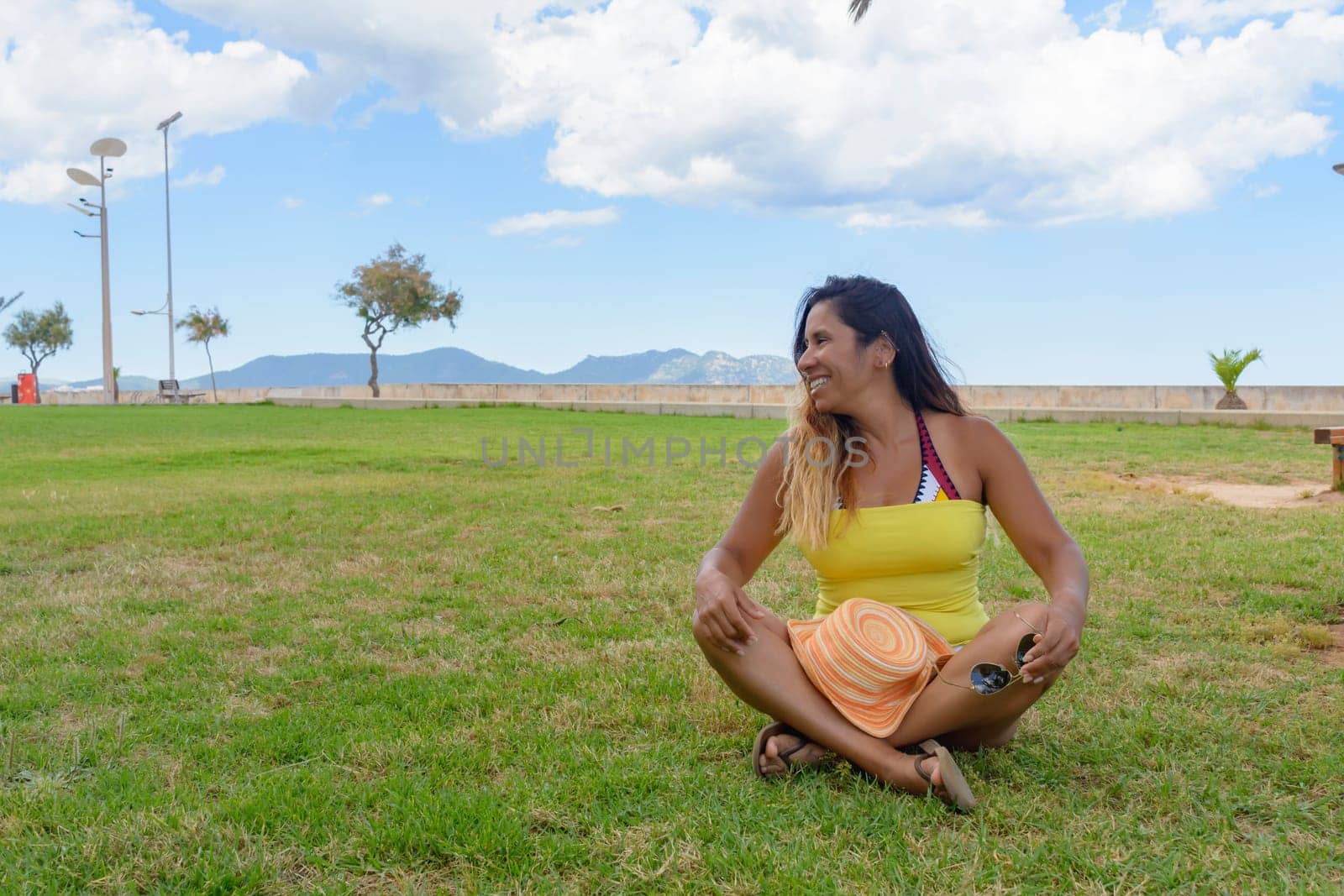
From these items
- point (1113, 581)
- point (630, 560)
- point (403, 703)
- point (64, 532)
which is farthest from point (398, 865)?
point (64, 532)

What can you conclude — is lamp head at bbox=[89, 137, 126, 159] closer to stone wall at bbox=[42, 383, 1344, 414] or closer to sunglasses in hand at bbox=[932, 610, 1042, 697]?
stone wall at bbox=[42, 383, 1344, 414]

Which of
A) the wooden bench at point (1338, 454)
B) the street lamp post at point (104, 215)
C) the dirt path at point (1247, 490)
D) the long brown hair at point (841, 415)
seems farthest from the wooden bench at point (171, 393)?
the long brown hair at point (841, 415)

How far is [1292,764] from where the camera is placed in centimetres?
326

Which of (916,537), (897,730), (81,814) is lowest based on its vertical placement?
(81,814)

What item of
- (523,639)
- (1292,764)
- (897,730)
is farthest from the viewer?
(523,639)

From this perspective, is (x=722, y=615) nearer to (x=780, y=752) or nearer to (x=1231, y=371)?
(x=780, y=752)

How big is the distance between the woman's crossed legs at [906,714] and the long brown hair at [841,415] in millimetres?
357

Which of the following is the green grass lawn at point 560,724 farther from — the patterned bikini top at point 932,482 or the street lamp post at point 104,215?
the street lamp post at point 104,215

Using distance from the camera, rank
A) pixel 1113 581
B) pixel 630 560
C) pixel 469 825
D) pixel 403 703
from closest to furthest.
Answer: pixel 469 825, pixel 403 703, pixel 1113 581, pixel 630 560

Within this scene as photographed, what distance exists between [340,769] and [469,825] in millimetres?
670

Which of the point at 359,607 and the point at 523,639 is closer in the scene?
the point at 523,639

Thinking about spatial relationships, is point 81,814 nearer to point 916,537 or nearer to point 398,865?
point 398,865

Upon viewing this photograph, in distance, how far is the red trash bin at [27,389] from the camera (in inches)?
1828

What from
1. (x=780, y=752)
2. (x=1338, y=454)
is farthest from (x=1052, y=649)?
(x=1338, y=454)
